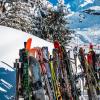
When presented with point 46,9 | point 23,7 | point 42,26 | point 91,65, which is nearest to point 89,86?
point 91,65

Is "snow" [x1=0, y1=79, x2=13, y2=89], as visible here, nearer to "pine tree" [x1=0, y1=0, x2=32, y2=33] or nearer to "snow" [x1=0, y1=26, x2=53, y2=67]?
"snow" [x1=0, y1=26, x2=53, y2=67]

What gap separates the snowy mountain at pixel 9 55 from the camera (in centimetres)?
1248

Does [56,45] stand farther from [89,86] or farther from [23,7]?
[23,7]

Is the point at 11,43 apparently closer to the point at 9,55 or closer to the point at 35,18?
the point at 9,55

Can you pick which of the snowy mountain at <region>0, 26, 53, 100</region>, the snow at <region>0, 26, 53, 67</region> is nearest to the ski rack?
the snowy mountain at <region>0, 26, 53, 100</region>

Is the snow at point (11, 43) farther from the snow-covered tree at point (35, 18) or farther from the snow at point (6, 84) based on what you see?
the snow-covered tree at point (35, 18)

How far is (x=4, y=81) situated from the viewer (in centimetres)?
1325

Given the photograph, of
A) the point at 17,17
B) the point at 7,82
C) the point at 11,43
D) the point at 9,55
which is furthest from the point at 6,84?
the point at 17,17

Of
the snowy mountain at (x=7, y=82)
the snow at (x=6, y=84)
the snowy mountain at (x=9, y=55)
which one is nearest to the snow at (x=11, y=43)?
the snowy mountain at (x=9, y=55)

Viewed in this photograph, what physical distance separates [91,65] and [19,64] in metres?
4.55

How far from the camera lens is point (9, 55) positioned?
15047mm

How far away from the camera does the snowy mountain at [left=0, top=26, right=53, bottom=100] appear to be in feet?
41.0

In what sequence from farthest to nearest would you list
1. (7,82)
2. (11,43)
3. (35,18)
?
1. (35,18)
2. (11,43)
3. (7,82)

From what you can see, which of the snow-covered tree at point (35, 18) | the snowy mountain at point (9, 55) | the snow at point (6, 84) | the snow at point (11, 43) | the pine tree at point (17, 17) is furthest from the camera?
the snow-covered tree at point (35, 18)
